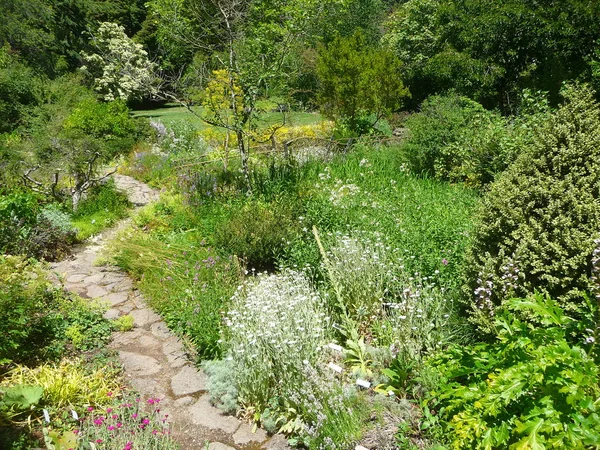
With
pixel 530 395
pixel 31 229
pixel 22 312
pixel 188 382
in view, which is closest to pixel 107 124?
pixel 31 229

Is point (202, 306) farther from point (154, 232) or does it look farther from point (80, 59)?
point (80, 59)

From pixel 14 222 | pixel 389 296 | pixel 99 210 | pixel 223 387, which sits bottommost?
pixel 223 387

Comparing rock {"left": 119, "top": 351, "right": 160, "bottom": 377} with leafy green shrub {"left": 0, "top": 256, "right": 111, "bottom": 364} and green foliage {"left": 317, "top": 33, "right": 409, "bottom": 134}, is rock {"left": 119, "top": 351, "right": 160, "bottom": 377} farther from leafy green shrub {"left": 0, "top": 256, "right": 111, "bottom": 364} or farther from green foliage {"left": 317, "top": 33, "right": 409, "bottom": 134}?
green foliage {"left": 317, "top": 33, "right": 409, "bottom": 134}

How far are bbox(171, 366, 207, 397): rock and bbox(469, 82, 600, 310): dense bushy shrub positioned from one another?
2.51 m

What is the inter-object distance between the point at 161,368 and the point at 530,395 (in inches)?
128

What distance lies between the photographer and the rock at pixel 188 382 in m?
3.98

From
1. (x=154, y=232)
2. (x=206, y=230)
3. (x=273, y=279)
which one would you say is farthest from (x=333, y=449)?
(x=154, y=232)

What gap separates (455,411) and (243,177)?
20.0 ft

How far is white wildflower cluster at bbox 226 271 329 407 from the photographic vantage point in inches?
140

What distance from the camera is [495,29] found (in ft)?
40.4

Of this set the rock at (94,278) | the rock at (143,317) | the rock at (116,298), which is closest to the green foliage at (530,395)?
the rock at (143,317)

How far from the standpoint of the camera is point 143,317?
5.18 meters

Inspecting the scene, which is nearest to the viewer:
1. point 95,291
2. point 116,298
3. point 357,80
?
point 116,298

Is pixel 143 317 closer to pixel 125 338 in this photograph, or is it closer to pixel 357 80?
pixel 125 338
